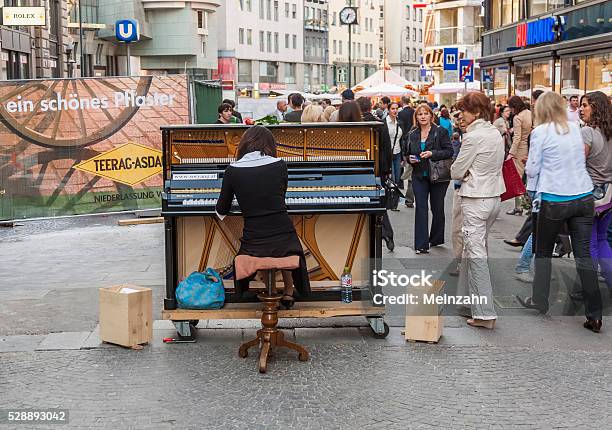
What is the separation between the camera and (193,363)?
7559mm

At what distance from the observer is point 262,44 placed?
9344 cm

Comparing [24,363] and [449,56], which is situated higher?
[449,56]

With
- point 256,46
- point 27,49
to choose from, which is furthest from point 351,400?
point 256,46

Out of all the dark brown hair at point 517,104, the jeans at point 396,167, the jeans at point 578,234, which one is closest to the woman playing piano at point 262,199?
the jeans at point 578,234

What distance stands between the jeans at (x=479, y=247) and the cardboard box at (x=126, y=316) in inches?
104

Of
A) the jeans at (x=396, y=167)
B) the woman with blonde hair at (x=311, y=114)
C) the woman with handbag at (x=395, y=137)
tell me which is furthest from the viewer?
the jeans at (x=396, y=167)

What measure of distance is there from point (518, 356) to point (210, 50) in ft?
228

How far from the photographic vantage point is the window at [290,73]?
326 feet

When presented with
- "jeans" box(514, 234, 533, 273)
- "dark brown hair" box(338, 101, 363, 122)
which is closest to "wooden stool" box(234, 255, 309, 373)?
"jeans" box(514, 234, 533, 273)

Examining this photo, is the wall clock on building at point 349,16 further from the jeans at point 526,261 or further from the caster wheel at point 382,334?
the caster wheel at point 382,334

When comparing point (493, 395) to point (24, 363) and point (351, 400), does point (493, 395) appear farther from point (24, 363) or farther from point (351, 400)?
point (24, 363)

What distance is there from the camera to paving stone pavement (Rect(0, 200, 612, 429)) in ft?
20.7

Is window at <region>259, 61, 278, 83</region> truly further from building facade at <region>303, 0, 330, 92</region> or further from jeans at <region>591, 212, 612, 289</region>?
jeans at <region>591, 212, 612, 289</region>

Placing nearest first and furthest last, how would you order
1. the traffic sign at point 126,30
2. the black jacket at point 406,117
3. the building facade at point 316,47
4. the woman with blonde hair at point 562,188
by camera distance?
the woman with blonde hair at point 562,188 → the black jacket at point 406,117 → the traffic sign at point 126,30 → the building facade at point 316,47
